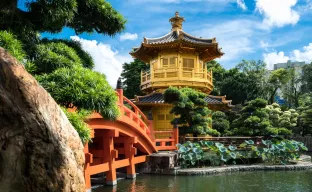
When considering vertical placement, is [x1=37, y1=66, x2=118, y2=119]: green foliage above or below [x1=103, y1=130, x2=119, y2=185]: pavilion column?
above

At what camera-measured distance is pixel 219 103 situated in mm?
17938

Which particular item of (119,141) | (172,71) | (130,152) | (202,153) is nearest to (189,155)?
(202,153)

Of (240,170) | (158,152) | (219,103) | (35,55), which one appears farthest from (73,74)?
(219,103)

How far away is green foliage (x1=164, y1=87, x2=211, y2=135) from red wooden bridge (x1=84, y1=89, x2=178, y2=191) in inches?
59.9

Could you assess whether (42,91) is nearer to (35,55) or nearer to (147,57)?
(35,55)

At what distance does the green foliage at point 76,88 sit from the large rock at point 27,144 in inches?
93.7

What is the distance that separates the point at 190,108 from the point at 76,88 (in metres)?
9.13

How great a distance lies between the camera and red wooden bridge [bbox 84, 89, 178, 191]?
9339 millimetres

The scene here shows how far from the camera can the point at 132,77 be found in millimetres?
28000

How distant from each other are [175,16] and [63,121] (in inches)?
729

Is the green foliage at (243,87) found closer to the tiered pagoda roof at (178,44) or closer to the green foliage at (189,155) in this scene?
the tiered pagoda roof at (178,44)

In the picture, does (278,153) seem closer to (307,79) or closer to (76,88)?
(76,88)

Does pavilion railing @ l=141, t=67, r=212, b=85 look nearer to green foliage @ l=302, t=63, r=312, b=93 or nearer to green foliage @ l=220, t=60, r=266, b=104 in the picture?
green foliage @ l=220, t=60, r=266, b=104

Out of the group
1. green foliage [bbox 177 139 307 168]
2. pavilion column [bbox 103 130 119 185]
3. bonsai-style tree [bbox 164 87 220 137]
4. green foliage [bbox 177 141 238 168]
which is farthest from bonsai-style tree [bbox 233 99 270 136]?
pavilion column [bbox 103 130 119 185]
